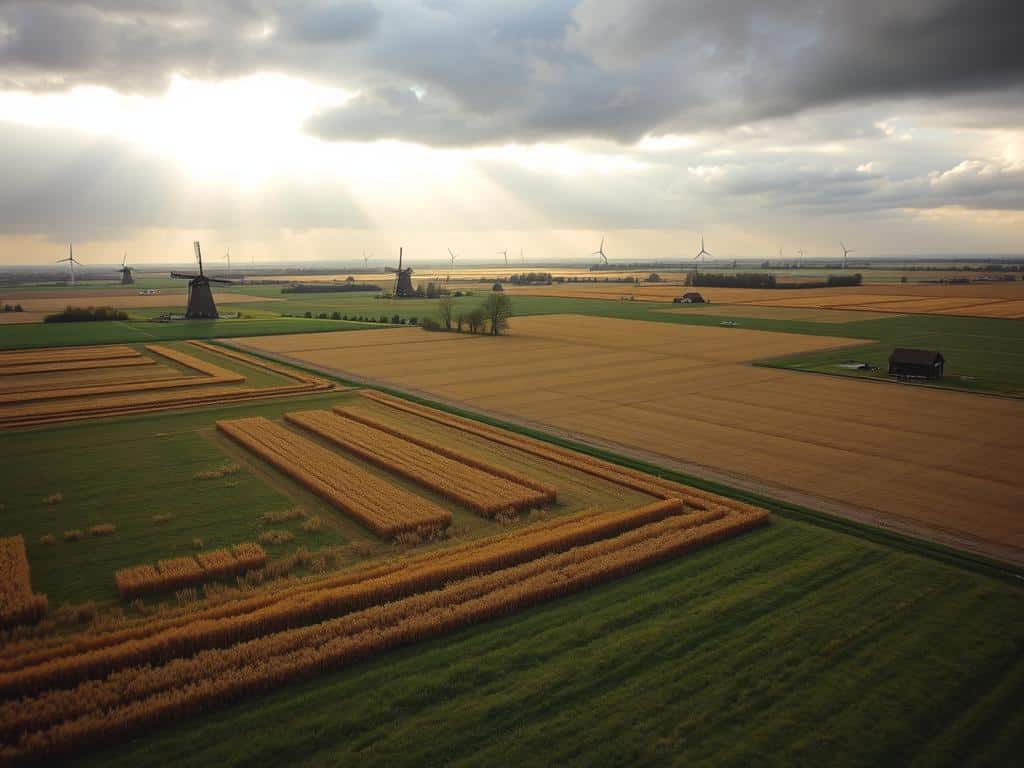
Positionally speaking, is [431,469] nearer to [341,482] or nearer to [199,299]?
[341,482]

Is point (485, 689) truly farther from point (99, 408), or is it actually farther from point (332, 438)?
point (99, 408)

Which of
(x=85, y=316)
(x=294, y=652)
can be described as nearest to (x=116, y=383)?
(x=294, y=652)

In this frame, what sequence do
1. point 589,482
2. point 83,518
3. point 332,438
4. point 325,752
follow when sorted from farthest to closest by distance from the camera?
point 332,438 < point 589,482 < point 83,518 < point 325,752

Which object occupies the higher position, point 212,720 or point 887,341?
point 887,341

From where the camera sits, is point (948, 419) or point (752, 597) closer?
point (752, 597)

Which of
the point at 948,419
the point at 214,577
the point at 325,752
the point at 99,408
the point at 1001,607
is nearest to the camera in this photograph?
the point at 325,752

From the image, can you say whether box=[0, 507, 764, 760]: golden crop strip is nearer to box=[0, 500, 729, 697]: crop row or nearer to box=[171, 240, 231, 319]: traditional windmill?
box=[0, 500, 729, 697]: crop row

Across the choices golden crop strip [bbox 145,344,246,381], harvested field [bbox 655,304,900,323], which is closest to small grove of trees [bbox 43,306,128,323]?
golden crop strip [bbox 145,344,246,381]

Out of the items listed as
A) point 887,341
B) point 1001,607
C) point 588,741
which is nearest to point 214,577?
point 588,741
